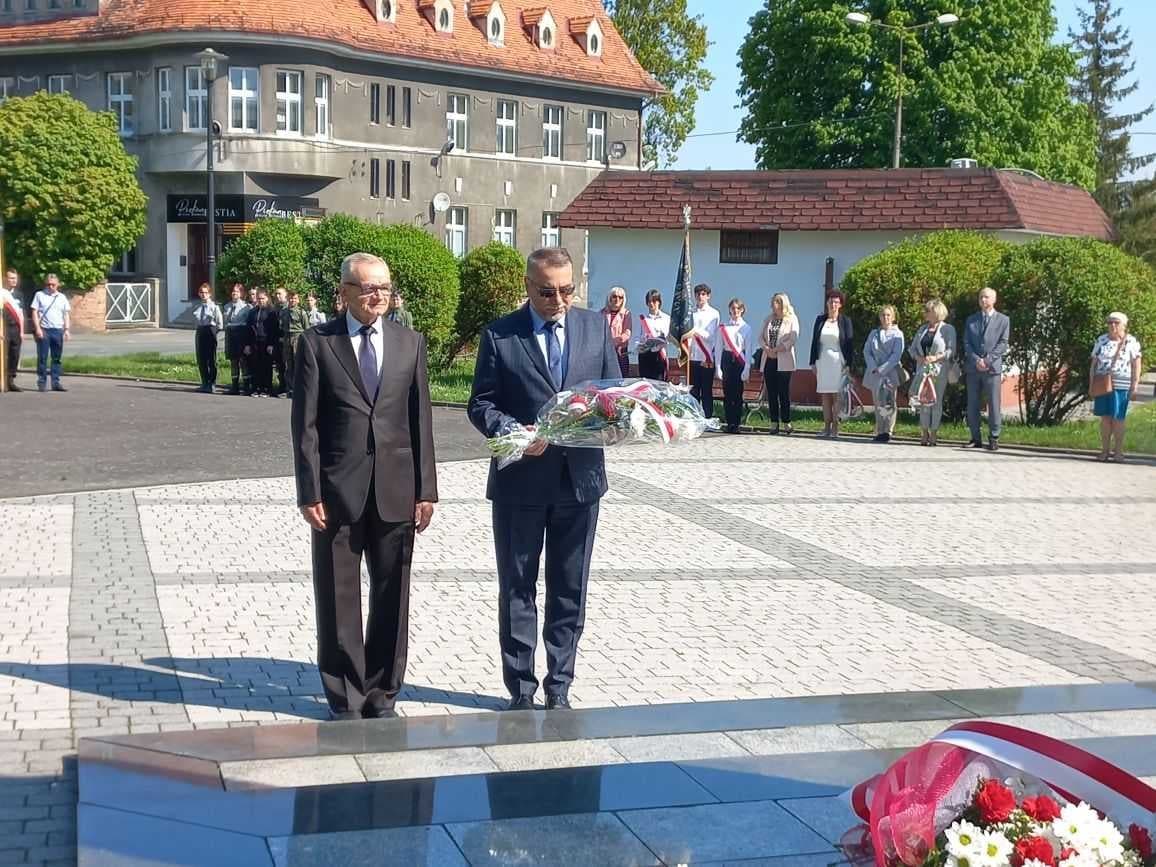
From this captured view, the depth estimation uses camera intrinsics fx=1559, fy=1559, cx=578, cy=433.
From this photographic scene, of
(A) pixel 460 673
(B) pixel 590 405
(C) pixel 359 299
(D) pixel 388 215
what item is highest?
(D) pixel 388 215

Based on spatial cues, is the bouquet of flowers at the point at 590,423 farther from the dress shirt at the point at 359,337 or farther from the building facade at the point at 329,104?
the building facade at the point at 329,104

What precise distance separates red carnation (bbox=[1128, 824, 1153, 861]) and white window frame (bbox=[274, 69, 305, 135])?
158 ft

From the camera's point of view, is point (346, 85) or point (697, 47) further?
point (697, 47)

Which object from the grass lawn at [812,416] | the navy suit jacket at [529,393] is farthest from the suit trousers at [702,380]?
the navy suit jacket at [529,393]

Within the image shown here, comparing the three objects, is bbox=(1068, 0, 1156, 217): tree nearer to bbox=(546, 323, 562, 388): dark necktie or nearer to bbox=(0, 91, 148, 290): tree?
bbox=(0, 91, 148, 290): tree

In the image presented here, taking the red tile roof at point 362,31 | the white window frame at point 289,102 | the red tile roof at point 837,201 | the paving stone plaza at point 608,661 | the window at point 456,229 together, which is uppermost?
the red tile roof at point 362,31

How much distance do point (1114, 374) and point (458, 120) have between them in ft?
136

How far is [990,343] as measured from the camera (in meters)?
18.7

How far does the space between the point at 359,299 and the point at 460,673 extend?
201 centimetres

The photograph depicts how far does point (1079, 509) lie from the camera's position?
13.7 meters

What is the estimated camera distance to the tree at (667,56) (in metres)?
65.9

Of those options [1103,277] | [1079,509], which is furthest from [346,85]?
[1079,509]

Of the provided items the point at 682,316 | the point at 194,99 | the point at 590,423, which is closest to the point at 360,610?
the point at 590,423

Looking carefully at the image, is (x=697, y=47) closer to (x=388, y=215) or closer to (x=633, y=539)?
(x=388, y=215)
